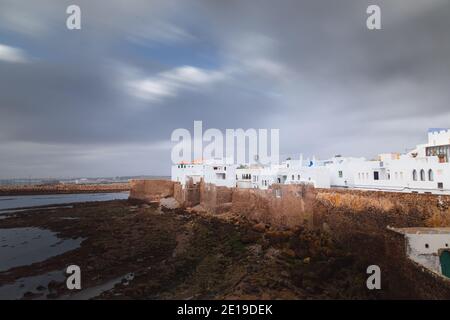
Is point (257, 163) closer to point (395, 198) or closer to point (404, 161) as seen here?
point (404, 161)

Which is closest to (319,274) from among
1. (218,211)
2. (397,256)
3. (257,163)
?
(397,256)

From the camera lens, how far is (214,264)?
49.4 ft

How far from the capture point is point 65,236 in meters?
25.3

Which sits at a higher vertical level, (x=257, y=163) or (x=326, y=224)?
(x=257, y=163)

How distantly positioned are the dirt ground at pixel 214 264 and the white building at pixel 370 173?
27.4ft

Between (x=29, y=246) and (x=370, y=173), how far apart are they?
30.7 m

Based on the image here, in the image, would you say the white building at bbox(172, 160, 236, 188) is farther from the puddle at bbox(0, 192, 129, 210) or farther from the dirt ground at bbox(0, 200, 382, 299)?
the puddle at bbox(0, 192, 129, 210)

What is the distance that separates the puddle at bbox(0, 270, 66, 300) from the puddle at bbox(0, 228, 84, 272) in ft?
11.0

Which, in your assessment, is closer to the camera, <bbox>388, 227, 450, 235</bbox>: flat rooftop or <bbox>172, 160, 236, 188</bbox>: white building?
<bbox>388, 227, 450, 235</bbox>: flat rooftop

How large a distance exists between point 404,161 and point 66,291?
23783 mm

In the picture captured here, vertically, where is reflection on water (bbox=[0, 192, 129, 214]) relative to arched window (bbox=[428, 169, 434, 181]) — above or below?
Answer: below

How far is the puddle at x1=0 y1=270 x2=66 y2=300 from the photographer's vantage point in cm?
1258

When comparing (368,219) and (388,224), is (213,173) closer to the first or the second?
(368,219)

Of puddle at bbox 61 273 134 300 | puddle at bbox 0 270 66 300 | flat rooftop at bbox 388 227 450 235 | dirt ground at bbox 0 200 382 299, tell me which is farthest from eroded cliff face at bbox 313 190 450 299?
puddle at bbox 0 270 66 300
